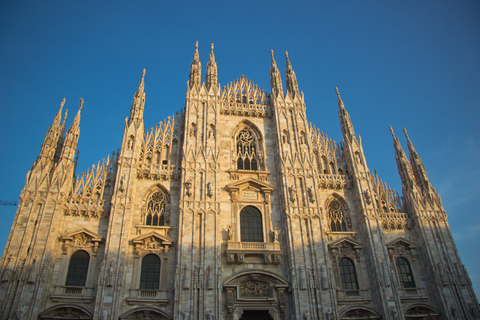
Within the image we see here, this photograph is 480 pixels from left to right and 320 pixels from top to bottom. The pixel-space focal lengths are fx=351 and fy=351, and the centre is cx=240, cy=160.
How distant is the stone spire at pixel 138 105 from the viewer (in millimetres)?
25439

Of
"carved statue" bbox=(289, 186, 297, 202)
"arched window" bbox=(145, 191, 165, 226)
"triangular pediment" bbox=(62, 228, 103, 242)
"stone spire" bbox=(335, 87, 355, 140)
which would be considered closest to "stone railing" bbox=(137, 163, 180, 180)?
"arched window" bbox=(145, 191, 165, 226)

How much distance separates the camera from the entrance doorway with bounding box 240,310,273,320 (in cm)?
2091

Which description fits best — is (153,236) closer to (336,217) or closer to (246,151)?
(246,151)

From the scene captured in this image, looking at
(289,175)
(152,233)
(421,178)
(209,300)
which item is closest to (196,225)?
(152,233)

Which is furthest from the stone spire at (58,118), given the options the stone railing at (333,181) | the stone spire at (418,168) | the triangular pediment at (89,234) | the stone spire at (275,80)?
the stone spire at (418,168)

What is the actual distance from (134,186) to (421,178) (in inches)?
817

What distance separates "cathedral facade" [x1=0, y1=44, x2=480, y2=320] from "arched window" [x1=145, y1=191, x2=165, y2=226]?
0.07 metres

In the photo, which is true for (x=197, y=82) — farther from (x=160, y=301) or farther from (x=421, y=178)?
(x=421, y=178)

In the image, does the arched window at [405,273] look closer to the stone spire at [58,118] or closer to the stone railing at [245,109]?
the stone railing at [245,109]

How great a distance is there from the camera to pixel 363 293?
72.3 ft

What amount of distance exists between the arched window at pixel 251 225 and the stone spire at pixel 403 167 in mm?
11554

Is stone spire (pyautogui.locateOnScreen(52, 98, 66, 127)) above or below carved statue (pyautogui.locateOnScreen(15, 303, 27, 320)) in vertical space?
above

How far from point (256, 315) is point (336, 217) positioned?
8.83m

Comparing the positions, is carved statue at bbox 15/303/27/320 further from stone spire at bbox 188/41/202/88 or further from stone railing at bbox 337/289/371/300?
stone spire at bbox 188/41/202/88
